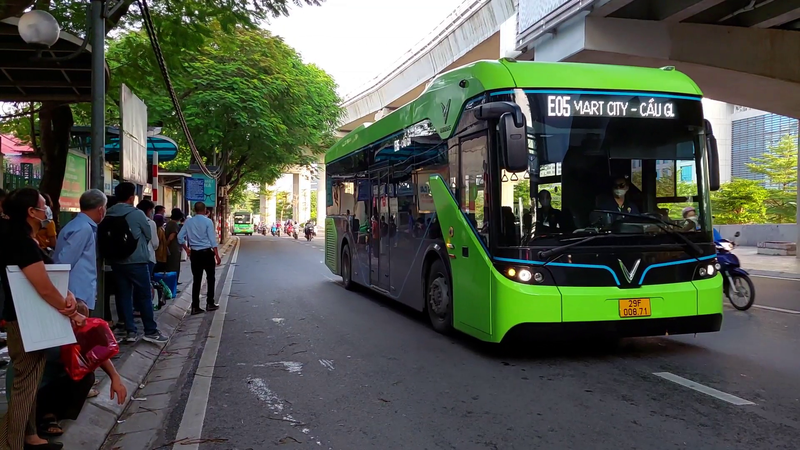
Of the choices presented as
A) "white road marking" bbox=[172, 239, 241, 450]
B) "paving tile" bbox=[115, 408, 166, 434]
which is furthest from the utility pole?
"paving tile" bbox=[115, 408, 166, 434]

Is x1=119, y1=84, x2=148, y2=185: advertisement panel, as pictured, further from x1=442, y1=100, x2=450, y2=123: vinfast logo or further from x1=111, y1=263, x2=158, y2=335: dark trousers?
x1=442, y1=100, x2=450, y2=123: vinfast logo

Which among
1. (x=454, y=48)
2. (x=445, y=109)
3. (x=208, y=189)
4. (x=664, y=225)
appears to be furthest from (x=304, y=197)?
(x=664, y=225)

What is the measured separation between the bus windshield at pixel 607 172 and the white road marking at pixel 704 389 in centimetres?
138

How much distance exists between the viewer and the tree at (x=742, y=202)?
36.2m

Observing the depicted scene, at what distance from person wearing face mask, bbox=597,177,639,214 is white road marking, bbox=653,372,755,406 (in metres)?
1.67

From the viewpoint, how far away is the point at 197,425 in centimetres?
495

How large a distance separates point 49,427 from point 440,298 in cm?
480

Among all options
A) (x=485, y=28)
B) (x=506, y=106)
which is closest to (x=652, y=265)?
(x=506, y=106)

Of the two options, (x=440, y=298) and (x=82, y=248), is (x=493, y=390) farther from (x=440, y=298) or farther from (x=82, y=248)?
(x=82, y=248)

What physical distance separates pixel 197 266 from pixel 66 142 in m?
3.24

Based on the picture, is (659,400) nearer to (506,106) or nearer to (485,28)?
(506,106)

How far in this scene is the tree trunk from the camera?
1061 centimetres

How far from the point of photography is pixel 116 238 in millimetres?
7066

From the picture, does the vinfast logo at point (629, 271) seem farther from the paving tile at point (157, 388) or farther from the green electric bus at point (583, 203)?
the paving tile at point (157, 388)
